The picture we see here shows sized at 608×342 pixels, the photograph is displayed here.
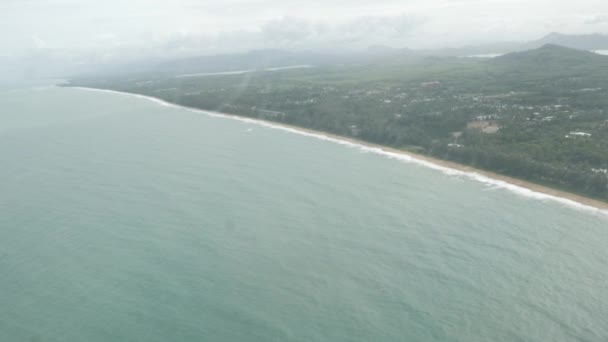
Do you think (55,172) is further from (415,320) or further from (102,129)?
(415,320)

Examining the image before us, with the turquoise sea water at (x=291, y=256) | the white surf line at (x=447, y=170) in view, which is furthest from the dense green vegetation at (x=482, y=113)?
the turquoise sea water at (x=291, y=256)

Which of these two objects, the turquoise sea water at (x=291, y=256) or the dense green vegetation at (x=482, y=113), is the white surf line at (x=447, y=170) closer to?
the turquoise sea water at (x=291, y=256)

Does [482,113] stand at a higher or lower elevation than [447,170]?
higher

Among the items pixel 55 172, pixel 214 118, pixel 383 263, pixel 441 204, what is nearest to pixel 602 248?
pixel 441 204

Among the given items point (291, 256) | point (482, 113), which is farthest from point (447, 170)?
point (482, 113)

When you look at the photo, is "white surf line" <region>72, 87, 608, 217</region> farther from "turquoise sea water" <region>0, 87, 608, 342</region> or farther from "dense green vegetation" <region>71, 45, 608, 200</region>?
"dense green vegetation" <region>71, 45, 608, 200</region>

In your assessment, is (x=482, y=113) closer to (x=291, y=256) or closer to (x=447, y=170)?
(x=447, y=170)

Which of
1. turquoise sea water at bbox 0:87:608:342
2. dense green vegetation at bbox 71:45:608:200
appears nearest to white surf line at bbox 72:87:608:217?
turquoise sea water at bbox 0:87:608:342
